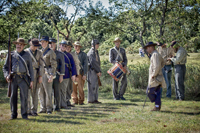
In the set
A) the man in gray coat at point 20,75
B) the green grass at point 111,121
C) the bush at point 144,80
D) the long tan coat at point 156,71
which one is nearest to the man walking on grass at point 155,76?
the long tan coat at point 156,71

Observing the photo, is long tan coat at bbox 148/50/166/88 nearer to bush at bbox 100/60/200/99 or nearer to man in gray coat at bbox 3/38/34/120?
man in gray coat at bbox 3/38/34/120

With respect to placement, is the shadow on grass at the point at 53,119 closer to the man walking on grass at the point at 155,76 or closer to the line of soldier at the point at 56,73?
the line of soldier at the point at 56,73

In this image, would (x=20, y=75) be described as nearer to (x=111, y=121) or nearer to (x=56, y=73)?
(x=56, y=73)

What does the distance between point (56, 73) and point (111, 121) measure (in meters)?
2.71

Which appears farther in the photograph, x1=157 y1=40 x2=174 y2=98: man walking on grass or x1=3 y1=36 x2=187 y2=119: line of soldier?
x1=157 y1=40 x2=174 y2=98: man walking on grass

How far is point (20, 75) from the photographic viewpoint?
7.08 meters

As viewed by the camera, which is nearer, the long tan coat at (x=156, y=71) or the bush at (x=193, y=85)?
the long tan coat at (x=156, y=71)

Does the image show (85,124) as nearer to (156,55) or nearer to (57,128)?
(57,128)

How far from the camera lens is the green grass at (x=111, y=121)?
20.1 ft

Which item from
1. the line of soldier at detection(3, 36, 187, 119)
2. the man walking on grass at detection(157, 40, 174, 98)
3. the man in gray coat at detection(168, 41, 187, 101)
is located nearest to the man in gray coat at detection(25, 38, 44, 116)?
the line of soldier at detection(3, 36, 187, 119)

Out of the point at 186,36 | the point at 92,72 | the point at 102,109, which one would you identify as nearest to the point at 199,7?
the point at 186,36

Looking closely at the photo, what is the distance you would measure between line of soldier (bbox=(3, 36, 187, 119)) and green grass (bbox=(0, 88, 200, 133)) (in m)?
0.57

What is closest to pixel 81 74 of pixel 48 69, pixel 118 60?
pixel 118 60

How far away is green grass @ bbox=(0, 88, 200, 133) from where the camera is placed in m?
6.12
